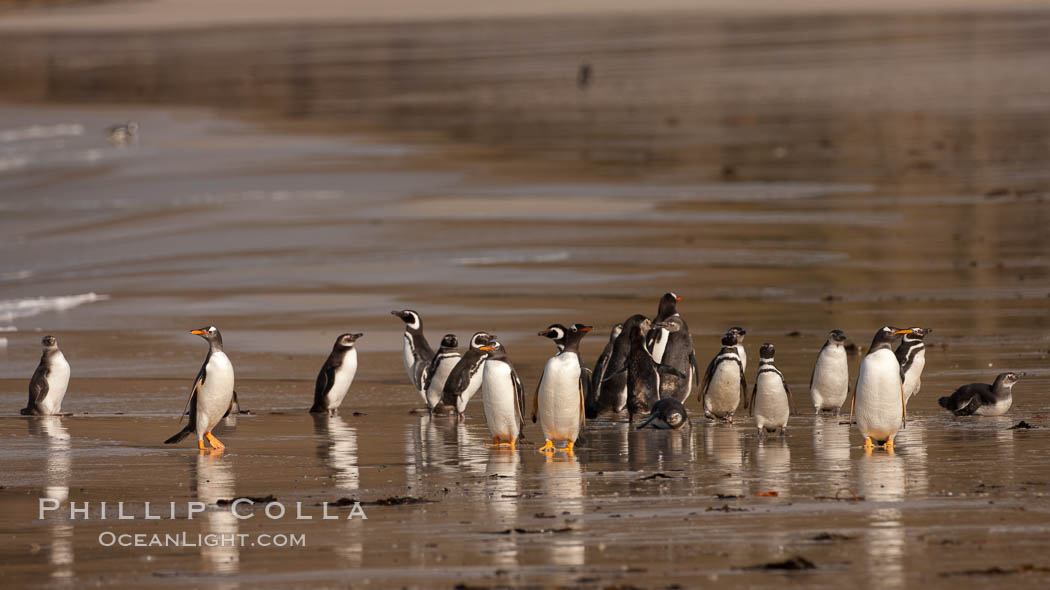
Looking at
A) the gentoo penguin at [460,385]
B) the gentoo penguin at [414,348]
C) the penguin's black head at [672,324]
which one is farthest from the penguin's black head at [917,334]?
the gentoo penguin at [414,348]

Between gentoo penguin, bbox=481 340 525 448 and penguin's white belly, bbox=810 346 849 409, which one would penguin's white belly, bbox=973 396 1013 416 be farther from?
gentoo penguin, bbox=481 340 525 448

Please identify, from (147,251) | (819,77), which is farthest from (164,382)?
(819,77)

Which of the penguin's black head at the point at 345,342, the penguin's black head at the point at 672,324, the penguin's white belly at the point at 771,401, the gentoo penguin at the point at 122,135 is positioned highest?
the gentoo penguin at the point at 122,135

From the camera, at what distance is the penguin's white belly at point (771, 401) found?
11.8 metres

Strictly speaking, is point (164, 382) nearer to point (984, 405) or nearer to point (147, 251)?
point (984, 405)

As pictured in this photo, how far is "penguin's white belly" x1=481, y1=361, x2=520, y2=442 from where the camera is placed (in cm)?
1182

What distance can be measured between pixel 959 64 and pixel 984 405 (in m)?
38.8

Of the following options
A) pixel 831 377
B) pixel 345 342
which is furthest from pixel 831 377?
pixel 345 342

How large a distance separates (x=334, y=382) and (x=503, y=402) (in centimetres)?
224

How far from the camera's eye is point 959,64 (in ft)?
161

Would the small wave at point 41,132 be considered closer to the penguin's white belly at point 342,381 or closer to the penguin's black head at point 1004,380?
the penguin's white belly at point 342,381

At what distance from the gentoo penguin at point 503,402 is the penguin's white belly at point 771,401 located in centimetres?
164

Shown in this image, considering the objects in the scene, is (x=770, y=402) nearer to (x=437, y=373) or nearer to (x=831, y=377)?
(x=831, y=377)

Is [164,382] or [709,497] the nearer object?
[709,497]
